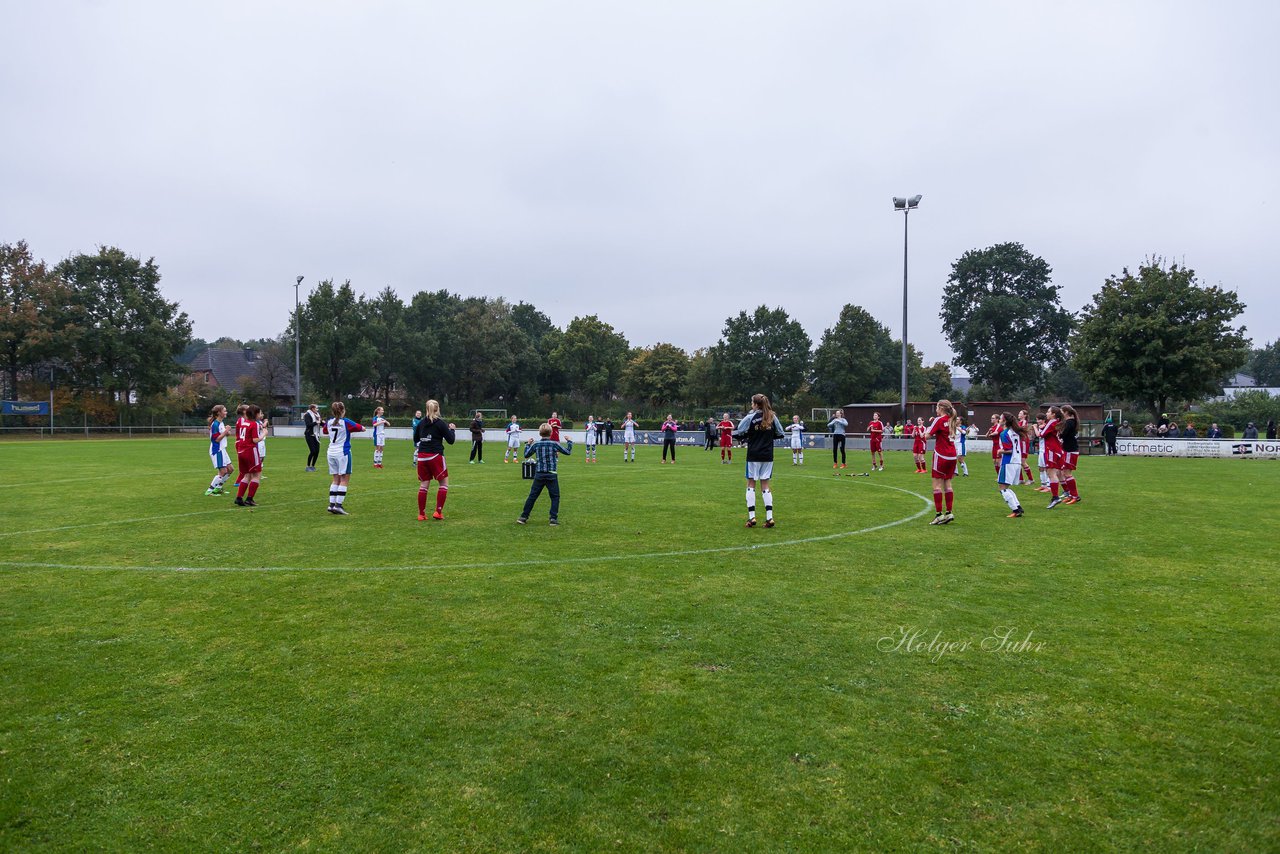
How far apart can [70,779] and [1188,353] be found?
5249cm

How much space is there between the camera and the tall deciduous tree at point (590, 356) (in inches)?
3088

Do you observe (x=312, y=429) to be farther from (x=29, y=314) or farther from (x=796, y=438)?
(x=29, y=314)

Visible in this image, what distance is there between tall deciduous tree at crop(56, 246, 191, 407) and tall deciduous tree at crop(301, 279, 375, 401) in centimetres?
1210

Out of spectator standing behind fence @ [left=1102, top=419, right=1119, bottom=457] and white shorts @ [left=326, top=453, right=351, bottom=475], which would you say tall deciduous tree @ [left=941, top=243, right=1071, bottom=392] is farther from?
white shorts @ [left=326, top=453, right=351, bottom=475]

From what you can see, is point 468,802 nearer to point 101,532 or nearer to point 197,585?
point 197,585

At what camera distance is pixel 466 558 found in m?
9.77

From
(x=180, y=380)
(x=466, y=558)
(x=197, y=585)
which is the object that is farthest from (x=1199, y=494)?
(x=180, y=380)

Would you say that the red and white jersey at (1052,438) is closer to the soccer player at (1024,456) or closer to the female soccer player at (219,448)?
the soccer player at (1024,456)

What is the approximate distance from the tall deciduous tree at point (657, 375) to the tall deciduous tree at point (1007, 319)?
102 feet

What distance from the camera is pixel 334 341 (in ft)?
239

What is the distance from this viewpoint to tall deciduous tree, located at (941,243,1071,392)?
250ft

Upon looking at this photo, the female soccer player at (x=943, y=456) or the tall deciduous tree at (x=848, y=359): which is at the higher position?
the tall deciduous tree at (x=848, y=359)

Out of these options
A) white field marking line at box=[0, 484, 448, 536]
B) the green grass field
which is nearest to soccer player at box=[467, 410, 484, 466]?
white field marking line at box=[0, 484, 448, 536]

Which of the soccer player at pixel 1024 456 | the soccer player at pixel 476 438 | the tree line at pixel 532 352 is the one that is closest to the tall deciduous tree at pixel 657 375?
the tree line at pixel 532 352
